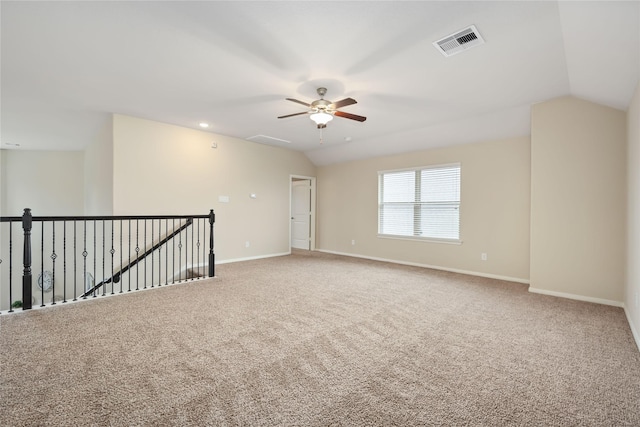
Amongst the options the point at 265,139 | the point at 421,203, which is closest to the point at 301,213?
the point at 265,139

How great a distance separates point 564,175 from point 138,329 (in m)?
5.31

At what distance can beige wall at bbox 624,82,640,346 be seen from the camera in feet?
8.66

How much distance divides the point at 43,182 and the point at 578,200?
11.3 metres

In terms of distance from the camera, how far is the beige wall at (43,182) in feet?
24.0

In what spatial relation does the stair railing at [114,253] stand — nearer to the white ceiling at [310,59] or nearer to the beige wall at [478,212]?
the white ceiling at [310,59]

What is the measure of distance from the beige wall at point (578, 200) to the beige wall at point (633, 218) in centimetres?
29

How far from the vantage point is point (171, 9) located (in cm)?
223

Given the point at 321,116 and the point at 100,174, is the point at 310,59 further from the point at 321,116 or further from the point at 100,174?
the point at 100,174

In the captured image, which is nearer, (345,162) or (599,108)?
(599,108)

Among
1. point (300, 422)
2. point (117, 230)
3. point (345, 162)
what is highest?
point (345, 162)

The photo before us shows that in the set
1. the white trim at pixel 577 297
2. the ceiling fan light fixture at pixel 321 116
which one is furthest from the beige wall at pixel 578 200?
the ceiling fan light fixture at pixel 321 116

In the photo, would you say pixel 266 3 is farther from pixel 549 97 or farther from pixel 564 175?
pixel 564 175

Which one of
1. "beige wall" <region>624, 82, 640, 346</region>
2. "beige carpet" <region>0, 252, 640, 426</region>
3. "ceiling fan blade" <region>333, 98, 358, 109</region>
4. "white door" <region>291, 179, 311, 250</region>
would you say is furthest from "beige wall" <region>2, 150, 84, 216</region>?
"beige wall" <region>624, 82, 640, 346</region>

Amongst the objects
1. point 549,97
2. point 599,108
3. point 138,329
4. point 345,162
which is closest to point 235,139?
point 345,162
